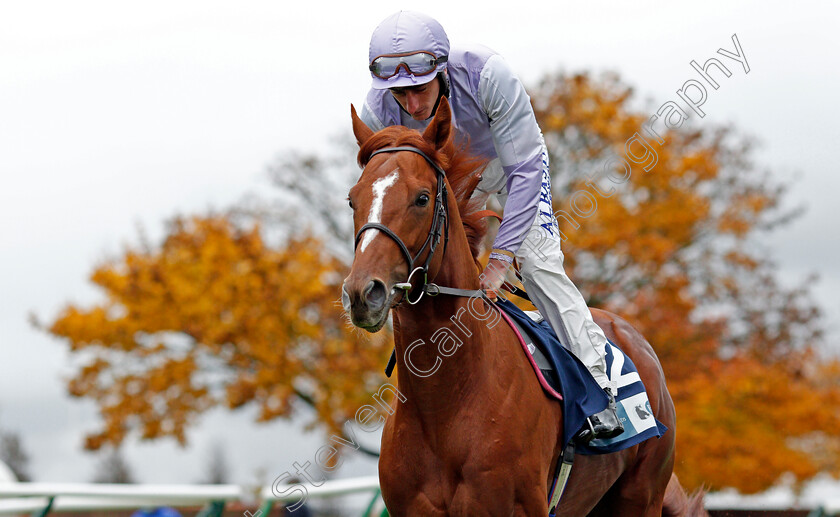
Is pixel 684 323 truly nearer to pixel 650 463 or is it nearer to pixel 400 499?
pixel 650 463

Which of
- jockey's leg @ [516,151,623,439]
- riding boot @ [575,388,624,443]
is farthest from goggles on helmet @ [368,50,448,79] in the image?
riding boot @ [575,388,624,443]

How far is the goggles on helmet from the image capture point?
3.92m

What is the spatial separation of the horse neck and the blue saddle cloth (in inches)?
20.9

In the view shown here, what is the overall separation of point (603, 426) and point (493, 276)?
86cm

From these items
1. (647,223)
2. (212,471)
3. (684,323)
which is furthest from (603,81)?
(212,471)

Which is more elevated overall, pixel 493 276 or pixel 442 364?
pixel 493 276

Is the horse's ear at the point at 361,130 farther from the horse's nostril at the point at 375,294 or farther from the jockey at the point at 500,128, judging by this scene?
the horse's nostril at the point at 375,294

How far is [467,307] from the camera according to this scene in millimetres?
3740

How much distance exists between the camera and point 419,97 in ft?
13.3

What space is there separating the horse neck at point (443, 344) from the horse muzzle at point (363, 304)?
0.50 metres

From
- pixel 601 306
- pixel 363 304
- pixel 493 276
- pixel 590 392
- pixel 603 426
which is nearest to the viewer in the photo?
pixel 363 304

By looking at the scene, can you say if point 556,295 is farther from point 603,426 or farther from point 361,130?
point 361,130

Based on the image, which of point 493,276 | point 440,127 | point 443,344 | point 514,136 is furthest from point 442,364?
point 514,136

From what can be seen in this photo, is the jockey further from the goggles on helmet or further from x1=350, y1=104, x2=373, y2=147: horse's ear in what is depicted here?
x1=350, y1=104, x2=373, y2=147: horse's ear
